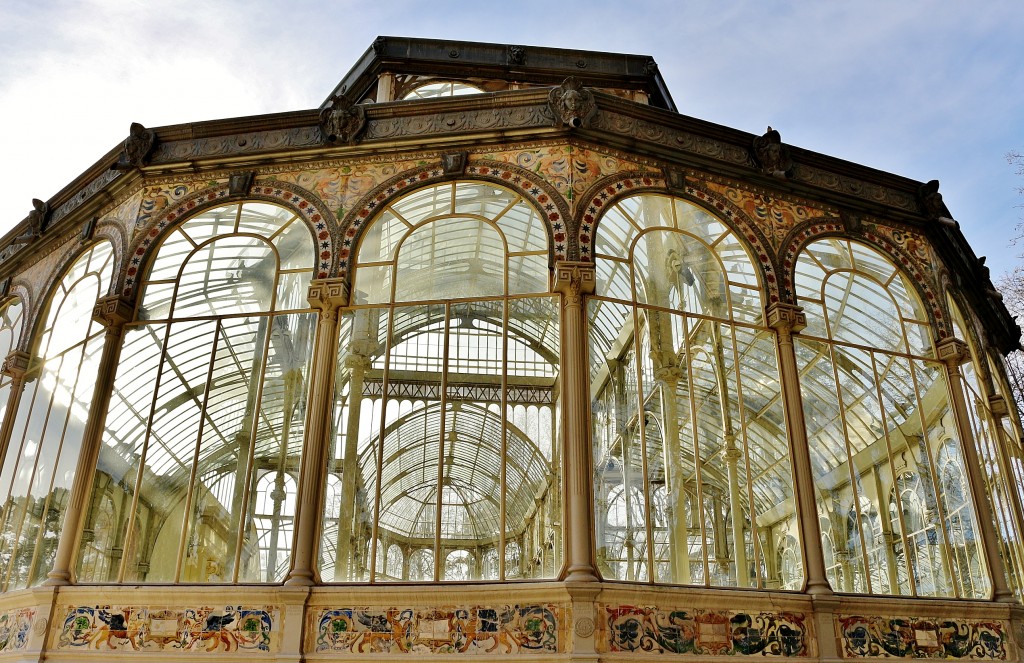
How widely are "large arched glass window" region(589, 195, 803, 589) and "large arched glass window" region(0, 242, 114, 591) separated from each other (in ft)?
27.9

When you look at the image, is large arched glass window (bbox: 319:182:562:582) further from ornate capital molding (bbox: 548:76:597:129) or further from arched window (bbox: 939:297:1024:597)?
arched window (bbox: 939:297:1024:597)

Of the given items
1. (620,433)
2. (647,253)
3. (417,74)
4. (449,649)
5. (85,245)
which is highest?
(417,74)

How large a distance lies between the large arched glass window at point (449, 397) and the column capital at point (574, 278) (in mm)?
318

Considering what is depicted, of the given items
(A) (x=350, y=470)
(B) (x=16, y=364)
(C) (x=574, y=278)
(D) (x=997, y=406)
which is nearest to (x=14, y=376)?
(B) (x=16, y=364)

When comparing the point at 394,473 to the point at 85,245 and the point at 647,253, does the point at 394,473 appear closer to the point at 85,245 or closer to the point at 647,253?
the point at 647,253

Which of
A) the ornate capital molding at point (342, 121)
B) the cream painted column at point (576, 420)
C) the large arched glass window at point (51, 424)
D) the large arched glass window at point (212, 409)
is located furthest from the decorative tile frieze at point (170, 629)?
the ornate capital molding at point (342, 121)

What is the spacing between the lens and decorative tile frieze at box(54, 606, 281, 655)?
1193 cm

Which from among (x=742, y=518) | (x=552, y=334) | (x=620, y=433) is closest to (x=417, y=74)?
(x=552, y=334)

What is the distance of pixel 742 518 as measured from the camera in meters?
12.9

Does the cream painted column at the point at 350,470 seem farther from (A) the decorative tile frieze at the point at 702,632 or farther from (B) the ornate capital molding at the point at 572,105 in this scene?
(B) the ornate capital molding at the point at 572,105

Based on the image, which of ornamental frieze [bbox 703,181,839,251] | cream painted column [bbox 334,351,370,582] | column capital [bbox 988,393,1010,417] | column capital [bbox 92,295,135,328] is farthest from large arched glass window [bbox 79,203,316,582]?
column capital [bbox 988,393,1010,417]

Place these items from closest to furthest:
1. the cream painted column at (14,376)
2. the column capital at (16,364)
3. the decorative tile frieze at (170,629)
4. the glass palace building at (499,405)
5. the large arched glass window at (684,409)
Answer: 1. the decorative tile frieze at (170,629)
2. the glass palace building at (499,405)
3. the large arched glass window at (684,409)
4. the cream painted column at (14,376)
5. the column capital at (16,364)

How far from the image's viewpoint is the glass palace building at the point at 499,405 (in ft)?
39.9

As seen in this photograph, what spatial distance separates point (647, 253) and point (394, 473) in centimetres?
544
